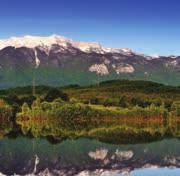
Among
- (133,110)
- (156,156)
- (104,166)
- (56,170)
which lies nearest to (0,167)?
(56,170)

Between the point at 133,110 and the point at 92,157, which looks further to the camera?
the point at 133,110

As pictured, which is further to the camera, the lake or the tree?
the tree

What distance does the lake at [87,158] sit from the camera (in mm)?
52219

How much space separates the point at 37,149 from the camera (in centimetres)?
7431

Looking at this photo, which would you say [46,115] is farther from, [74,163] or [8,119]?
[74,163]

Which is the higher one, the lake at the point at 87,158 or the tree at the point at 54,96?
the lake at the point at 87,158

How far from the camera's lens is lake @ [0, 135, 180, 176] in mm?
52219

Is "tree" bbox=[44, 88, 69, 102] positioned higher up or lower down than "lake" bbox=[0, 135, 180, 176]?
lower down

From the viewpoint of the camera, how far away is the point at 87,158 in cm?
6469

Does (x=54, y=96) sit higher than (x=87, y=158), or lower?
lower

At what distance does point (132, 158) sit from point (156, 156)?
13.6 ft

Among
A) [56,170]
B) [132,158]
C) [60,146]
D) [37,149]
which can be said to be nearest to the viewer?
[56,170]

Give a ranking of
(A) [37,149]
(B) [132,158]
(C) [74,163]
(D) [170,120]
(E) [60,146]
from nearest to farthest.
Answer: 1. (C) [74,163]
2. (B) [132,158]
3. (A) [37,149]
4. (E) [60,146]
5. (D) [170,120]

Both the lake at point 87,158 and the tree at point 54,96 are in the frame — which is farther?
the tree at point 54,96
